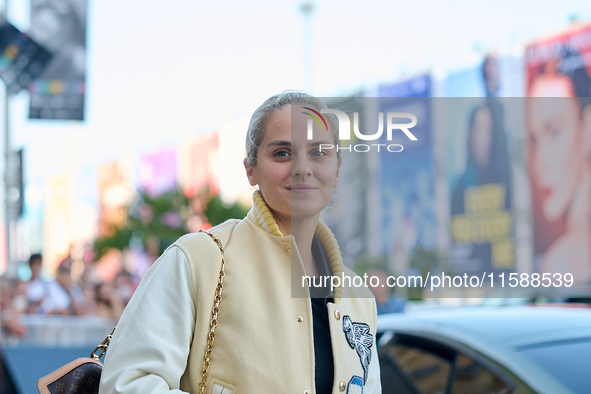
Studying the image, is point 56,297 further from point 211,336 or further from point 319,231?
point 211,336

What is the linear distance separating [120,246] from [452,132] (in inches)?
1033

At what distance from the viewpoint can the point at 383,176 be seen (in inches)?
1827

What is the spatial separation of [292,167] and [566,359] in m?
1.27

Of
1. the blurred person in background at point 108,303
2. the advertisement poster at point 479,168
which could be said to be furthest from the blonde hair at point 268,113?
the advertisement poster at point 479,168

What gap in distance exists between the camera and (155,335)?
4.86ft

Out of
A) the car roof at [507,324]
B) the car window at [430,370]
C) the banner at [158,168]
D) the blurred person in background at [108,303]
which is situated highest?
the banner at [158,168]

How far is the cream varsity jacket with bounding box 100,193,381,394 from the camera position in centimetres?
148

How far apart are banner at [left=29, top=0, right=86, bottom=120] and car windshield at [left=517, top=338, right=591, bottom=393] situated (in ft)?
19.8

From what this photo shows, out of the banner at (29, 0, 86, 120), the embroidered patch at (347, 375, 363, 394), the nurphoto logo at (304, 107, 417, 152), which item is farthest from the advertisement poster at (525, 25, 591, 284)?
the embroidered patch at (347, 375, 363, 394)

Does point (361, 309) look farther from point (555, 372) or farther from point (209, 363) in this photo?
point (555, 372)

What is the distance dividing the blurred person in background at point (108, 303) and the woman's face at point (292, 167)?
6523 millimetres

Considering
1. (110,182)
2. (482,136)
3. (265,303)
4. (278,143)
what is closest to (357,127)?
(278,143)

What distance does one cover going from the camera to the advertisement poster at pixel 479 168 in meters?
42.2

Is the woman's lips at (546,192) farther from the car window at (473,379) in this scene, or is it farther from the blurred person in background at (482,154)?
the car window at (473,379)
